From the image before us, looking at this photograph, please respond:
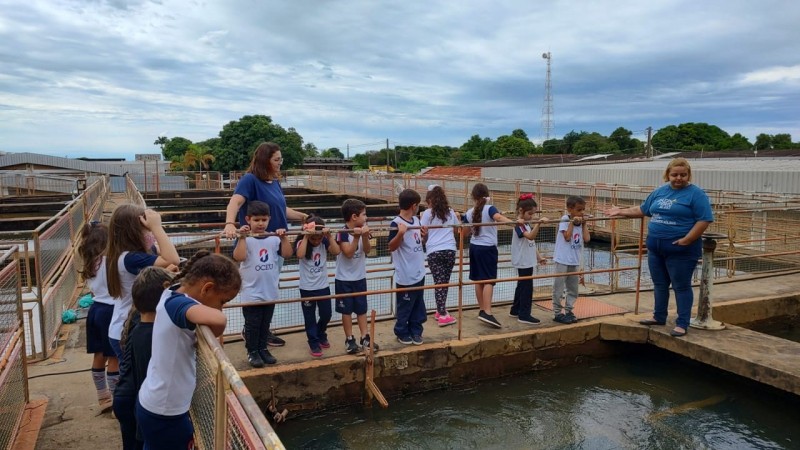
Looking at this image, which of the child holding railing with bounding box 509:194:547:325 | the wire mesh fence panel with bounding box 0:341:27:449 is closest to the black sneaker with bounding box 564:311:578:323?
the child holding railing with bounding box 509:194:547:325

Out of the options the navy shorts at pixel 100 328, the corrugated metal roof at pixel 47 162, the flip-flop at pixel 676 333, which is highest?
the corrugated metal roof at pixel 47 162

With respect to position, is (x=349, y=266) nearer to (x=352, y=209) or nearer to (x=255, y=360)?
(x=352, y=209)

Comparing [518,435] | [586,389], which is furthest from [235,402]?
[586,389]

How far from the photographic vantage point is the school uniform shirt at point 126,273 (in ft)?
10.3

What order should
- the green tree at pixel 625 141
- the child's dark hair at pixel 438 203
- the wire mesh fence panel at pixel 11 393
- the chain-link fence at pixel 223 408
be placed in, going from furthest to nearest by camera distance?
the green tree at pixel 625 141 → the child's dark hair at pixel 438 203 → the wire mesh fence panel at pixel 11 393 → the chain-link fence at pixel 223 408

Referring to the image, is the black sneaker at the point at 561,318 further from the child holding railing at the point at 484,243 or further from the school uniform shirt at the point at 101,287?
the school uniform shirt at the point at 101,287

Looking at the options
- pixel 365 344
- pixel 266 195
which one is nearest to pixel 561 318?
pixel 365 344

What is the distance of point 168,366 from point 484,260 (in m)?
3.77

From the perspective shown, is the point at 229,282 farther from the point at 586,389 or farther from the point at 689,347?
the point at 689,347

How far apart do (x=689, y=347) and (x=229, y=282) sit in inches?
186

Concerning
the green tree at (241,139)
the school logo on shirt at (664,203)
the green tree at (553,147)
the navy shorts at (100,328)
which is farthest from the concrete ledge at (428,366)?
the green tree at (553,147)

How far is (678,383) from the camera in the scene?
5.30 m

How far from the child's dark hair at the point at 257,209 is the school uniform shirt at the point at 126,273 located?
3.50ft

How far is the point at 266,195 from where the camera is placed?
4.52 meters
